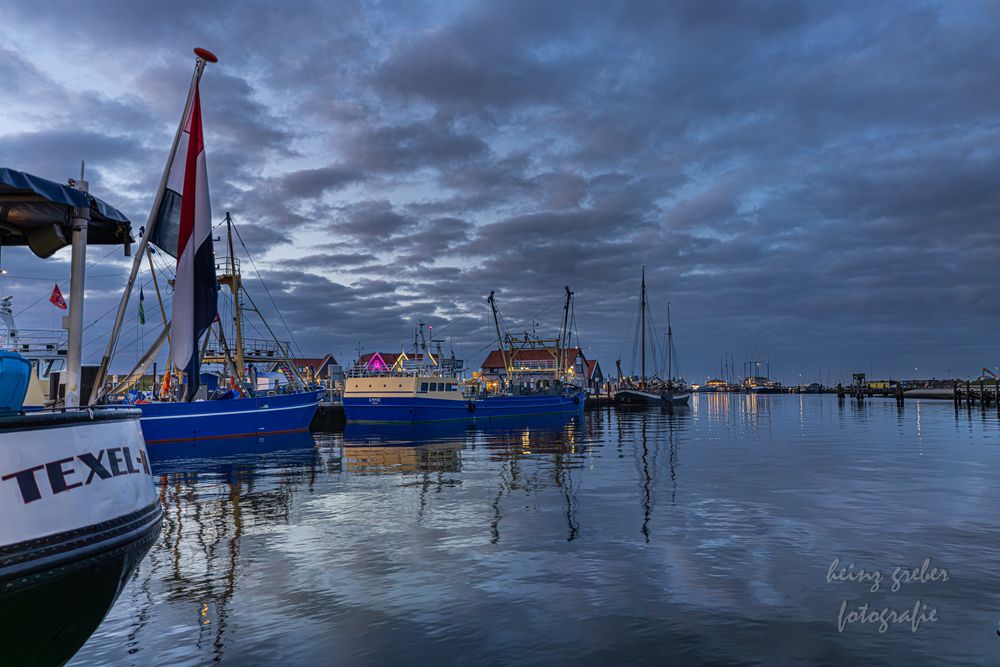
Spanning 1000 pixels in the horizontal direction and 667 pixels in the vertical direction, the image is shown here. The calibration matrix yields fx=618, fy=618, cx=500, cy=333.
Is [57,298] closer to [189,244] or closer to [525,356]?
[189,244]

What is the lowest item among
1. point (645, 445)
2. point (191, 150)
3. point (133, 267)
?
point (645, 445)

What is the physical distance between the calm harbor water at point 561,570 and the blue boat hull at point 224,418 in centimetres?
1487

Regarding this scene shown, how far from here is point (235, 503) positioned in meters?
15.9

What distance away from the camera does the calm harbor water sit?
6969 mm

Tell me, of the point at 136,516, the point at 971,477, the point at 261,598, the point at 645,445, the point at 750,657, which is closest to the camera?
the point at 750,657

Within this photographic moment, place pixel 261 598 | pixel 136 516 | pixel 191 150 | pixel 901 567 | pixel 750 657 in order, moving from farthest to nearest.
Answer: pixel 191 150 → pixel 901 567 → pixel 261 598 → pixel 136 516 → pixel 750 657

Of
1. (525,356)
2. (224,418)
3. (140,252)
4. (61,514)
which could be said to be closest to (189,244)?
(140,252)

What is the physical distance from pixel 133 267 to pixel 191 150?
10.1 feet

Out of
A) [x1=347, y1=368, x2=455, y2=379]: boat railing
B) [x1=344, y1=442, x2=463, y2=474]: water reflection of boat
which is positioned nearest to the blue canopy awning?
[x1=344, y1=442, x2=463, y2=474]: water reflection of boat

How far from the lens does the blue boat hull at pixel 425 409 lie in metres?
52.1

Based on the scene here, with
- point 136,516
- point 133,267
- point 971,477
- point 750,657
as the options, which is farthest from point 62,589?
point 971,477

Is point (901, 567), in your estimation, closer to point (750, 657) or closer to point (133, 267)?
point (750, 657)

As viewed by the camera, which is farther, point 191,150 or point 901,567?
point 191,150

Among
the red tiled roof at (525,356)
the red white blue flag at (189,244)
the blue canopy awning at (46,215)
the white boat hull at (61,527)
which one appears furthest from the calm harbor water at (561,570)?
the red tiled roof at (525,356)
